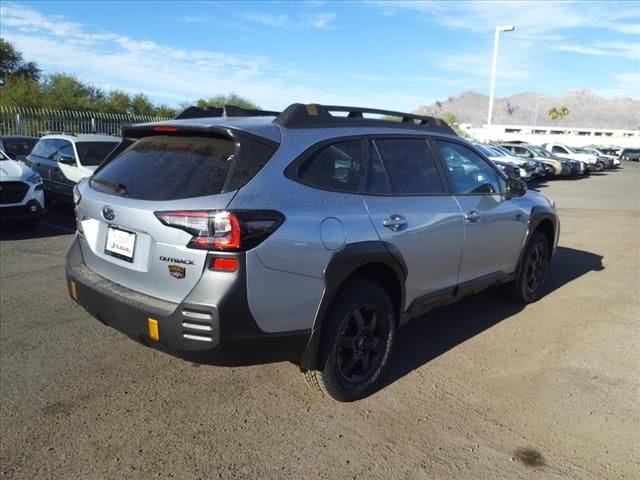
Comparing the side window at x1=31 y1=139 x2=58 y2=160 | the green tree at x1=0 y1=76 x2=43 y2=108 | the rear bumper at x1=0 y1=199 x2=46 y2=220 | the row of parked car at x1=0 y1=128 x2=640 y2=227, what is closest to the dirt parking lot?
the row of parked car at x1=0 y1=128 x2=640 y2=227

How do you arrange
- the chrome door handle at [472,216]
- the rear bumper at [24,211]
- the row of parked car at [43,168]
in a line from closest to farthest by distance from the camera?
the chrome door handle at [472,216]
the rear bumper at [24,211]
the row of parked car at [43,168]

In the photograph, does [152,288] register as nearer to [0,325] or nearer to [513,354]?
[0,325]

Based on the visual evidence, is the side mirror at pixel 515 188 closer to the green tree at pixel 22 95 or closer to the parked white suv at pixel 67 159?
the parked white suv at pixel 67 159

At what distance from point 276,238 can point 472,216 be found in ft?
6.80

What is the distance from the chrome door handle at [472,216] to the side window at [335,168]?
1174mm

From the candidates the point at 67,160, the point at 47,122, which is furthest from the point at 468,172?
the point at 47,122

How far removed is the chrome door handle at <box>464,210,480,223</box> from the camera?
4.25 m

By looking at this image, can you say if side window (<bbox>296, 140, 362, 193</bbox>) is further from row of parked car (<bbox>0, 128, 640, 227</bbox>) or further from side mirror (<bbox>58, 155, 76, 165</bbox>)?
side mirror (<bbox>58, 155, 76, 165</bbox>)

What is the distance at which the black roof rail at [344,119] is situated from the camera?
10.9ft

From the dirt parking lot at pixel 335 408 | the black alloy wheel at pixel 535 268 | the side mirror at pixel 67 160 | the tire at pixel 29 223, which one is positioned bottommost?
the dirt parking lot at pixel 335 408

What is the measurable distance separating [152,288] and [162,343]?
0.30 metres

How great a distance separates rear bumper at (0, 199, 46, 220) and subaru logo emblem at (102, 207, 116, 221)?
5971 millimetres

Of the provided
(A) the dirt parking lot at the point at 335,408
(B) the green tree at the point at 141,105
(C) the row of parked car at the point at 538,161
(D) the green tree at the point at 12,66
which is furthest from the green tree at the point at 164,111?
(A) the dirt parking lot at the point at 335,408

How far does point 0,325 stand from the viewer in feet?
14.9
